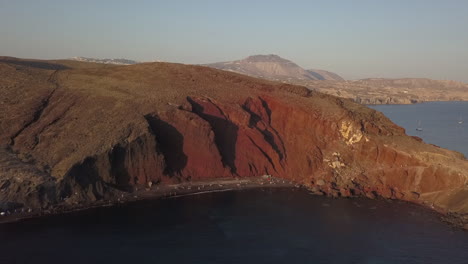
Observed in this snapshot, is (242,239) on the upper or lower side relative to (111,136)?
lower

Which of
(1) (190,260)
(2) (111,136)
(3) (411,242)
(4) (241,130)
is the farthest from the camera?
(4) (241,130)

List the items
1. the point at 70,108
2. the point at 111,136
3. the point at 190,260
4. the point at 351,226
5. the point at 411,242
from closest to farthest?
the point at 190,260 → the point at 411,242 → the point at 351,226 → the point at 111,136 → the point at 70,108

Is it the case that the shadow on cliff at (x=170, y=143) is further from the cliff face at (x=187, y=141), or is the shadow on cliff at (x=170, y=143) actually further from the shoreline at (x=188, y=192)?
the shoreline at (x=188, y=192)

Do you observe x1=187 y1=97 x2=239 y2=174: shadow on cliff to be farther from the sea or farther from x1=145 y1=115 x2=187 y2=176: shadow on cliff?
the sea

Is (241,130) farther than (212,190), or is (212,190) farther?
(241,130)

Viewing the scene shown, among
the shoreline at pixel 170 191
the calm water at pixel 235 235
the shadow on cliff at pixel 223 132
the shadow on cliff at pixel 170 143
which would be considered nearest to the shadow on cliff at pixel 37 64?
the shadow on cliff at pixel 223 132

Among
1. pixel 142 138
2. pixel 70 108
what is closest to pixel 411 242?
pixel 142 138

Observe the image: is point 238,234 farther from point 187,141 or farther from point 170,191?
point 187,141

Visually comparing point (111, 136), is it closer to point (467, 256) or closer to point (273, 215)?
point (273, 215)
